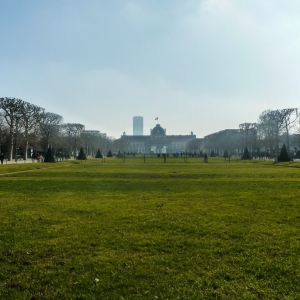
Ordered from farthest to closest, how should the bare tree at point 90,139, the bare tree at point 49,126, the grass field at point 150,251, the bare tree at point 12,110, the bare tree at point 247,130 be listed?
the bare tree at point 90,139
the bare tree at point 247,130
the bare tree at point 49,126
the bare tree at point 12,110
the grass field at point 150,251

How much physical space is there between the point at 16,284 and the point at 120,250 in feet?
5.62

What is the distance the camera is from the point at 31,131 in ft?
173

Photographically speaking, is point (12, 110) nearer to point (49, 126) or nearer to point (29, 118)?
point (29, 118)

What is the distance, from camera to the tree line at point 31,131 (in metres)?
45.9

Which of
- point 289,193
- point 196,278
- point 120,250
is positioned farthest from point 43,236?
point 289,193

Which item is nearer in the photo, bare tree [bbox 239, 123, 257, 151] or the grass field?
the grass field

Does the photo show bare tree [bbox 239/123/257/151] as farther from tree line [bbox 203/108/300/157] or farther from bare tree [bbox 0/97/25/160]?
bare tree [bbox 0/97/25/160]

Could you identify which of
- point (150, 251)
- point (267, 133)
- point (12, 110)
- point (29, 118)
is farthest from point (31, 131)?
point (150, 251)

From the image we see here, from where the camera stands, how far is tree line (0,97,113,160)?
151ft

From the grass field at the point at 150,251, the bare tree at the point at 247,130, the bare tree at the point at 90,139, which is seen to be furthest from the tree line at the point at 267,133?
the grass field at the point at 150,251

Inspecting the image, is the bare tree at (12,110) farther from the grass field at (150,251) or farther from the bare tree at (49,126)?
the grass field at (150,251)

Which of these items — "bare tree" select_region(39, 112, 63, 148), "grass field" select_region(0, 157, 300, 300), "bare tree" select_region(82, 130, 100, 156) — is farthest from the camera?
"bare tree" select_region(82, 130, 100, 156)

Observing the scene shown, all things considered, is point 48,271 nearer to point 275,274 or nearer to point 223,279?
point 223,279

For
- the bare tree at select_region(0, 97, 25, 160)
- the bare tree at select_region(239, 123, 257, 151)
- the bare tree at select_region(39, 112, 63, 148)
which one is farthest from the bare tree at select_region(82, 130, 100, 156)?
the bare tree at select_region(239, 123, 257, 151)
